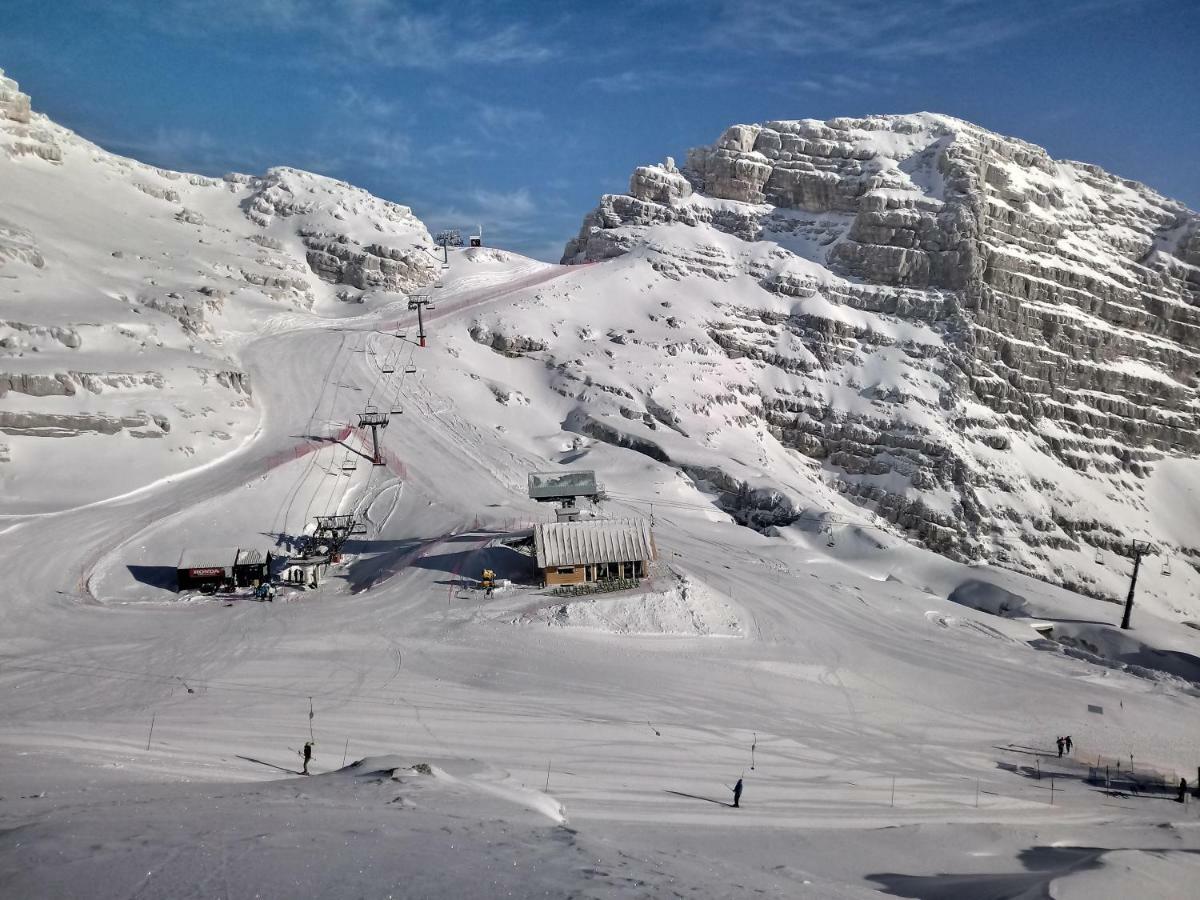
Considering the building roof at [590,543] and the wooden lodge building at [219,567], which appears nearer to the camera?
the wooden lodge building at [219,567]

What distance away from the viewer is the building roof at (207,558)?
35438 millimetres

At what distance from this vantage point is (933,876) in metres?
15.3

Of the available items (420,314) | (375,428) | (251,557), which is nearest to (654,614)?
(251,557)

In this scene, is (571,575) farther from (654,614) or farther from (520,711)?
(520,711)

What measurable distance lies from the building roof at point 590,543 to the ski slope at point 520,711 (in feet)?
6.90

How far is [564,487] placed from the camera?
41.8 meters

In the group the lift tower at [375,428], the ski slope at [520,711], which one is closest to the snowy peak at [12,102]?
the ski slope at [520,711]

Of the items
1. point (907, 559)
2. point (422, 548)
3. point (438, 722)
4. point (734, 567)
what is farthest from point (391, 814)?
point (907, 559)

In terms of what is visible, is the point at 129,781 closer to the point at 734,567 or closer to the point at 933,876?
the point at 933,876

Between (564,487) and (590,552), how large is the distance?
6605 mm

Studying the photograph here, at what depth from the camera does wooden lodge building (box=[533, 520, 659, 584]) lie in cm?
3575

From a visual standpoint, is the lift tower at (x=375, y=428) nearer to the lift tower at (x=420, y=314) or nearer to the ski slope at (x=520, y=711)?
the ski slope at (x=520, y=711)

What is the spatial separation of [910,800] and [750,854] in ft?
29.0

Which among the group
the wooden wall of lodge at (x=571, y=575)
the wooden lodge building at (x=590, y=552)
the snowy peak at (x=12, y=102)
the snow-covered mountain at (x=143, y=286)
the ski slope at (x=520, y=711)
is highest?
the snowy peak at (x=12, y=102)
